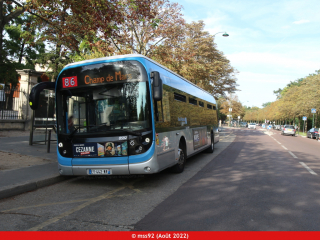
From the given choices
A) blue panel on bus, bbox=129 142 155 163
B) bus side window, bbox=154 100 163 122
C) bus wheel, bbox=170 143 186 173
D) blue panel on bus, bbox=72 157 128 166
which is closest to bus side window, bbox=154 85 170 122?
bus side window, bbox=154 100 163 122

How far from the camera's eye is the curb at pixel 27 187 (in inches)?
215

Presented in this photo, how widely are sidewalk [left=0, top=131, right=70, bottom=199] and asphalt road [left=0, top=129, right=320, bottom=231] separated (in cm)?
21

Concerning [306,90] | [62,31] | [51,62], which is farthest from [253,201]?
[306,90]

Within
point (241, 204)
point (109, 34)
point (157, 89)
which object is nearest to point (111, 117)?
point (157, 89)

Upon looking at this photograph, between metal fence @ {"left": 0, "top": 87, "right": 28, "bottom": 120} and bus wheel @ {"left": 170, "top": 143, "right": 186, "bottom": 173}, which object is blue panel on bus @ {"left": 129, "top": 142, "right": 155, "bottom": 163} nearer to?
bus wheel @ {"left": 170, "top": 143, "right": 186, "bottom": 173}

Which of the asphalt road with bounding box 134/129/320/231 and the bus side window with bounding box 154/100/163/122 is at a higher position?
the bus side window with bounding box 154/100/163/122

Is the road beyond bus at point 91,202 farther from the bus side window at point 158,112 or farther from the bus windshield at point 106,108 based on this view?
the bus side window at point 158,112

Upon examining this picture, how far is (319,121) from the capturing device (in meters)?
50.1

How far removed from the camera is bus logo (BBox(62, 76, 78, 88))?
21.1 feet

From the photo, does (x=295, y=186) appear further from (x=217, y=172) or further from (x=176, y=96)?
(x=176, y=96)

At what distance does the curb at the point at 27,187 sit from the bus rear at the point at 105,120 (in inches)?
18.7

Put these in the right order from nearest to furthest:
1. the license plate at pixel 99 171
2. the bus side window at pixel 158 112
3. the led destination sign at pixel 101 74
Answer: the license plate at pixel 99 171 < the led destination sign at pixel 101 74 < the bus side window at pixel 158 112

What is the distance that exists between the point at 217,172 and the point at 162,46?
10.6 meters

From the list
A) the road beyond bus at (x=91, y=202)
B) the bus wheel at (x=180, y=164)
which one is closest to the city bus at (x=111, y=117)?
the road beyond bus at (x=91, y=202)
